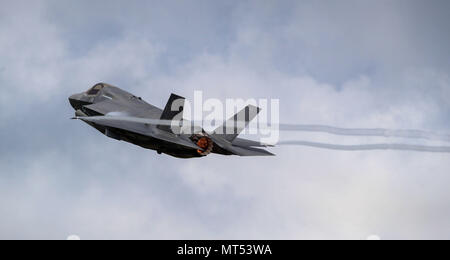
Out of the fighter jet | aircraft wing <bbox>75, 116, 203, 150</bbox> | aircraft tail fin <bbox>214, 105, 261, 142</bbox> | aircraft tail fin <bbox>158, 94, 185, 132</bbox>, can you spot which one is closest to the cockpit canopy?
the fighter jet

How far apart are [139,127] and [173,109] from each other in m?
2.63

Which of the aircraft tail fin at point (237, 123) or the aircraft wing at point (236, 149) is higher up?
the aircraft tail fin at point (237, 123)

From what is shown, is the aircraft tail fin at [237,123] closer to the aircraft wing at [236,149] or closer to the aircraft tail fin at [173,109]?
the aircraft wing at [236,149]

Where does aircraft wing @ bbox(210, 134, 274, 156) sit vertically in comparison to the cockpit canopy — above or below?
below

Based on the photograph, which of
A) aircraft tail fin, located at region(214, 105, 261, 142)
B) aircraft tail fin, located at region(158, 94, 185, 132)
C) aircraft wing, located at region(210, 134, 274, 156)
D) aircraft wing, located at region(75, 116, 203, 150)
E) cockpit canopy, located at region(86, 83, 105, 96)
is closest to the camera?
aircraft tail fin, located at region(158, 94, 185, 132)

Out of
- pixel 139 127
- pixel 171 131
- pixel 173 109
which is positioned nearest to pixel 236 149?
pixel 171 131

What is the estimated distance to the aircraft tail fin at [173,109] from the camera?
32938 mm

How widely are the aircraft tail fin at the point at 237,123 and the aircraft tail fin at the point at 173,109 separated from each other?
2.85 metres

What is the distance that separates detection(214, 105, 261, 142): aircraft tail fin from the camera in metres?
34.1

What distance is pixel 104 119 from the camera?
116 feet

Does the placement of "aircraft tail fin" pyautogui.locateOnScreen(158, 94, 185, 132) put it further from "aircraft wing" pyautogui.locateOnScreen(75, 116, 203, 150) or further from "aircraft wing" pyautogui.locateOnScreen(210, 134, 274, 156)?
"aircraft wing" pyautogui.locateOnScreen(210, 134, 274, 156)

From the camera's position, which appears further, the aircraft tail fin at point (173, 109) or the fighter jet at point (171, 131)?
the fighter jet at point (171, 131)

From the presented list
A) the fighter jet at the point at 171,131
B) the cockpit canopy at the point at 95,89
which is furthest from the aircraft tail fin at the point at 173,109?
the cockpit canopy at the point at 95,89

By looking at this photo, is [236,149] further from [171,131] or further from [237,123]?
[171,131]
